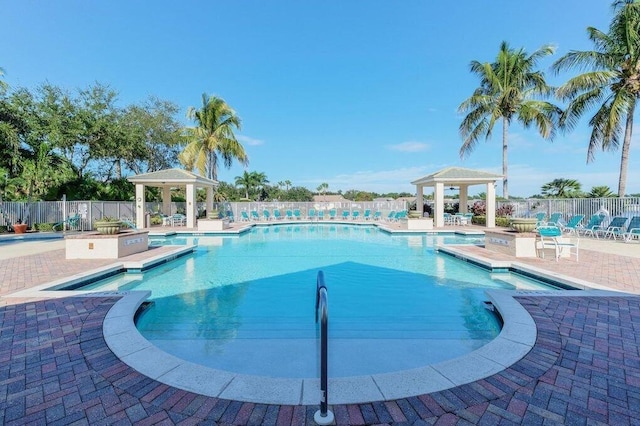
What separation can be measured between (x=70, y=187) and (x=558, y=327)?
24329 mm

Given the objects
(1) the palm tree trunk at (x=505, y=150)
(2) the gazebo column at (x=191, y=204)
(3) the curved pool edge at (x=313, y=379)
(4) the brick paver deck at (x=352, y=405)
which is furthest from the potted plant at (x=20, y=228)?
(1) the palm tree trunk at (x=505, y=150)

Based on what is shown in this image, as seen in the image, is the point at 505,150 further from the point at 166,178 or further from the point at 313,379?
the point at 313,379

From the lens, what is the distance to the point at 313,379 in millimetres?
2453

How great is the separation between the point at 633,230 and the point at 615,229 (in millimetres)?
914

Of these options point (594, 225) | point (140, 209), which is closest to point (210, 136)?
point (140, 209)

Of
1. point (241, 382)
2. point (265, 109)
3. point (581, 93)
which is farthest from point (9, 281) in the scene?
point (265, 109)

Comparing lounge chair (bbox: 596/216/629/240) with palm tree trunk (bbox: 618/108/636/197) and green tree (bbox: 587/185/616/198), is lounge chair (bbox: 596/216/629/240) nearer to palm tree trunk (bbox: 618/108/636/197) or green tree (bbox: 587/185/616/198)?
palm tree trunk (bbox: 618/108/636/197)

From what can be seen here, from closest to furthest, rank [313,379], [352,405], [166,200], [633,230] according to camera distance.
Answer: [352,405] < [313,379] < [633,230] < [166,200]

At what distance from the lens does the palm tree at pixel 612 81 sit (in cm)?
1358

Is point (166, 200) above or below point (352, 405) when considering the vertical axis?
above

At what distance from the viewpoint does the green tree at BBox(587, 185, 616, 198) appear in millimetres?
17000

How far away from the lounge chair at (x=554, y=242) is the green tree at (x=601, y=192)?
494 inches

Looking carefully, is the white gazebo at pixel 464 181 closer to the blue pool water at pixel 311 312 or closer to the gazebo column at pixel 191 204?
the blue pool water at pixel 311 312

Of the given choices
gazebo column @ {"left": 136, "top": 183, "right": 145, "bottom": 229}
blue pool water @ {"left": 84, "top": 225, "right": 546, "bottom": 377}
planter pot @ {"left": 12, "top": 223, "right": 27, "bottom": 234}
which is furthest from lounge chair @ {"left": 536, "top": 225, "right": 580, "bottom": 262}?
planter pot @ {"left": 12, "top": 223, "right": 27, "bottom": 234}
